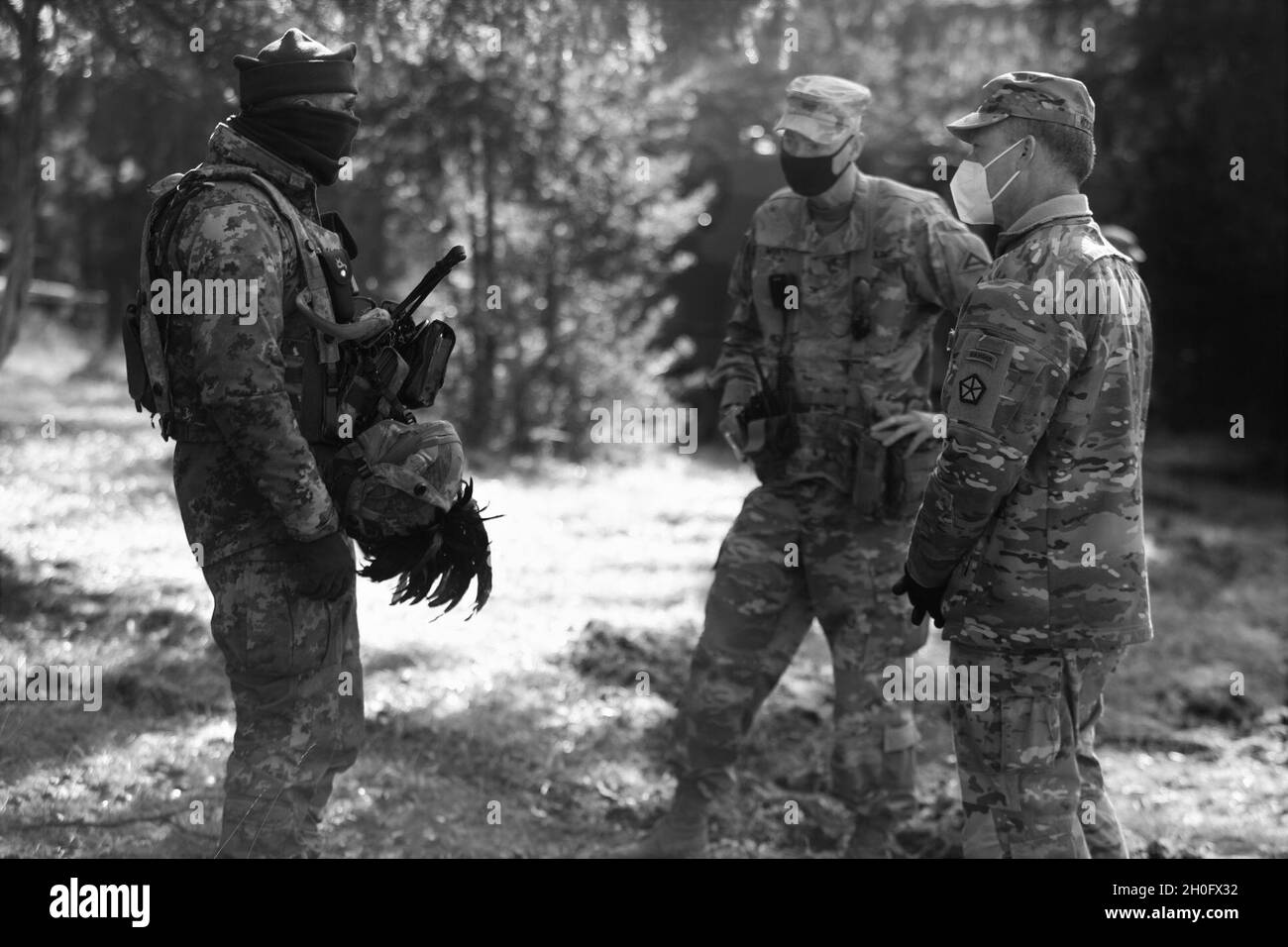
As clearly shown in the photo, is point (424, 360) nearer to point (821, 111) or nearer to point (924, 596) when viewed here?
point (924, 596)

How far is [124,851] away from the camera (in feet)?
13.5

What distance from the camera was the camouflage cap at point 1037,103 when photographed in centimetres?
341

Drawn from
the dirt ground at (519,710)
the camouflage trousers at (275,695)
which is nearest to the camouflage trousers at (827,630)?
the dirt ground at (519,710)

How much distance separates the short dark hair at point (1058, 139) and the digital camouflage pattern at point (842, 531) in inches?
42.2


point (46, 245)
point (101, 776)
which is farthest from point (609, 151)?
point (46, 245)

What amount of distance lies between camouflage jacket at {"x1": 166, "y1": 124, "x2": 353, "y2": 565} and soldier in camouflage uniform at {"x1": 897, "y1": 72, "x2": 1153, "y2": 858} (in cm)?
161

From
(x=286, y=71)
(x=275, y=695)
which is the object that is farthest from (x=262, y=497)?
(x=286, y=71)

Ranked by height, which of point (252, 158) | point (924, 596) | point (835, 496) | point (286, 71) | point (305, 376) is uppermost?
point (286, 71)

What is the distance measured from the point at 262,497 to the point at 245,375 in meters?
0.39

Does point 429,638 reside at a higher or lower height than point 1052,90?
lower

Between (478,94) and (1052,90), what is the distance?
28.0 ft

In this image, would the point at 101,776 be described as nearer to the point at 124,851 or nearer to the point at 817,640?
the point at 124,851

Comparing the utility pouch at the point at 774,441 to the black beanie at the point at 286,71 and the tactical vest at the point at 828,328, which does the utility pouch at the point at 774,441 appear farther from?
the black beanie at the point at 286,71

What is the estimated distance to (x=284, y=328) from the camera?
3.53 m
